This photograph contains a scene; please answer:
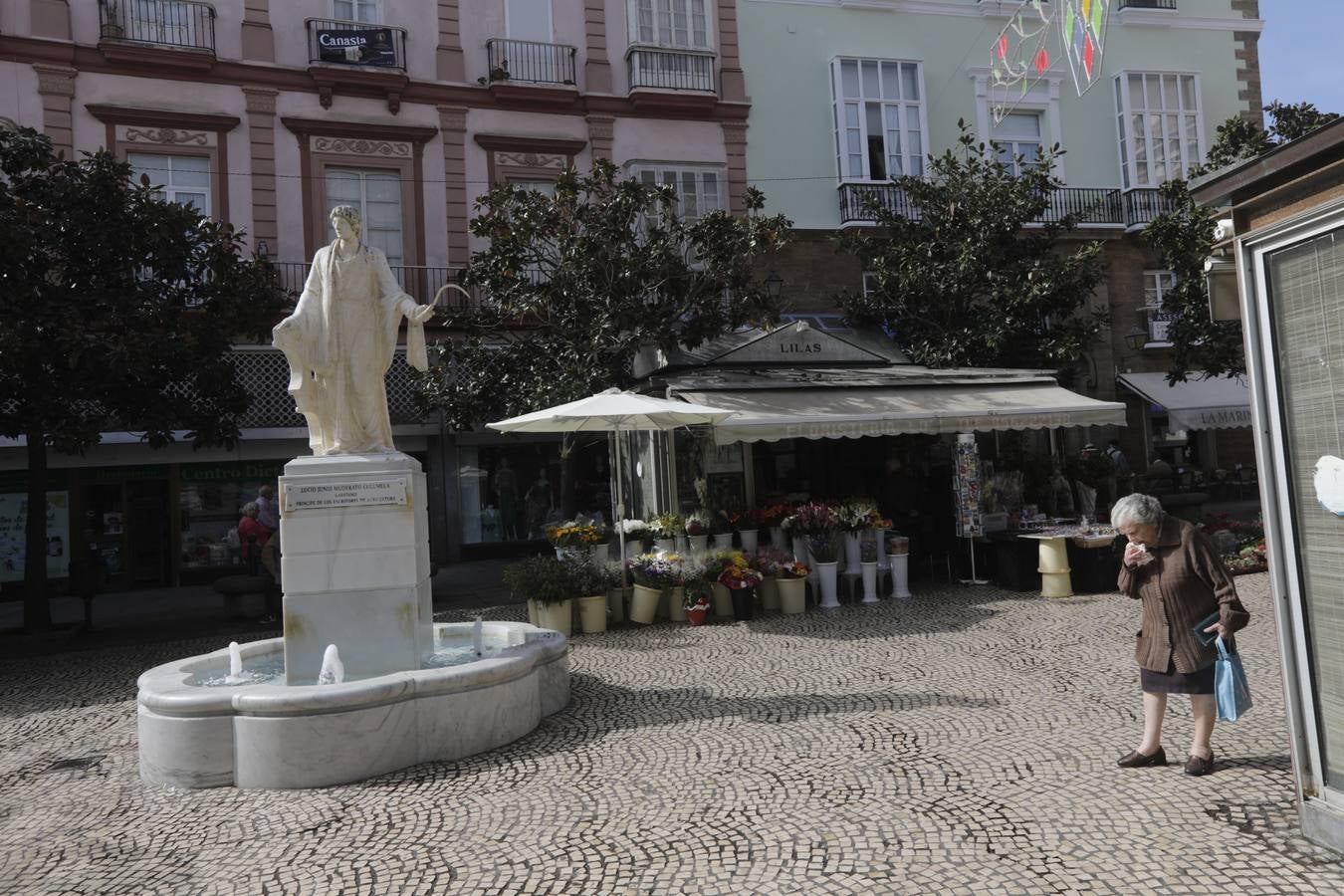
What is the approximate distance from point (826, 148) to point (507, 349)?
914 centimetres

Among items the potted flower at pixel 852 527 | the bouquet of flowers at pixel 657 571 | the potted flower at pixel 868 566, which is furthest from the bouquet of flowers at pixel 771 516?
the bouquet of flowers at pixel 657 571

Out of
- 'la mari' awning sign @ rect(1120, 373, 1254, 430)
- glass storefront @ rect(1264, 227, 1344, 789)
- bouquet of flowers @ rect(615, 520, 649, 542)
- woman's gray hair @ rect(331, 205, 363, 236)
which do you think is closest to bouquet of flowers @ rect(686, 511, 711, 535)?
bouquet of flowers @ rect(615, 520, 649, 542)

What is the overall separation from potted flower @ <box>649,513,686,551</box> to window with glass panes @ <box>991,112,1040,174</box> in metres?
12.6

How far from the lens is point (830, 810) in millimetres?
4109

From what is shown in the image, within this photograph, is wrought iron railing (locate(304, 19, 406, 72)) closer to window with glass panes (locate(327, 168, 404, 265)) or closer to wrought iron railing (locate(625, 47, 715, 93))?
window with glass panes (locate(327, 168, 404, 265))

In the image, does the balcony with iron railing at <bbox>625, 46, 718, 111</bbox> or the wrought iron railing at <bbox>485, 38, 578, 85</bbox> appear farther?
the balcony with iron railing at <bbox>625, 46, 718, 111</bbox>

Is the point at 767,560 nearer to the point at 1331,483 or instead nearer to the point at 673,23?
the point at 1331,483

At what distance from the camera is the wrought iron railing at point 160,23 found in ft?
48.5

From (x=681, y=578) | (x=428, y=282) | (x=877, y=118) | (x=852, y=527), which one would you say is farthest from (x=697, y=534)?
(x=877, y=118)

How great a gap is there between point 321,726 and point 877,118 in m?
16.9

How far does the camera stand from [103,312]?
10180 mm

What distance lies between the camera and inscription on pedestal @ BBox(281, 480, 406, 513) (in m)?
5.64

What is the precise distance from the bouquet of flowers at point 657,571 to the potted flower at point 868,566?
213cm

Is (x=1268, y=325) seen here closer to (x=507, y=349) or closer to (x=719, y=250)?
(x=719, y=250)
